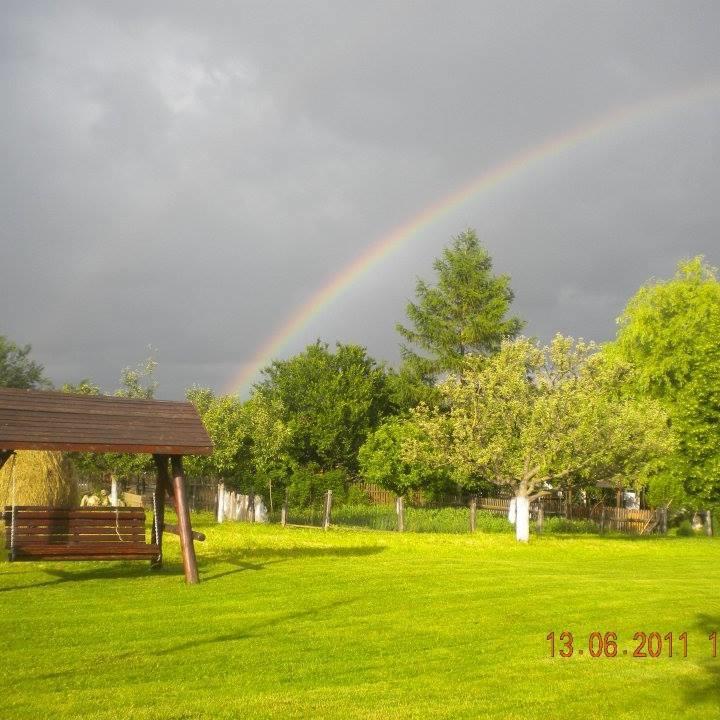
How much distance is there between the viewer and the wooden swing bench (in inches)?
634

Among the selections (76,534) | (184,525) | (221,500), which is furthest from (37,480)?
(184,525)

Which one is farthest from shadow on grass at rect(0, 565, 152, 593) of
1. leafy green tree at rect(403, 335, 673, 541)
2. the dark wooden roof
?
leafy green tree at rect(403, 335, 673, 541)

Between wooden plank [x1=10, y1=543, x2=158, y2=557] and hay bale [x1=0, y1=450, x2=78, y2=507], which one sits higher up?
hay bale [x1=0, y1=450, x2=78, y2=507]

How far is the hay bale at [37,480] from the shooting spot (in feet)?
102

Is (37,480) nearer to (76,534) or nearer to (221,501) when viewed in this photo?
(221,501)

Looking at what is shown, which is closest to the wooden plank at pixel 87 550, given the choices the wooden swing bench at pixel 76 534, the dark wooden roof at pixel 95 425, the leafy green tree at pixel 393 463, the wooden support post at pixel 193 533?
the wooden swing bench at pixel 76 534

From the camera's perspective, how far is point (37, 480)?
31.7m

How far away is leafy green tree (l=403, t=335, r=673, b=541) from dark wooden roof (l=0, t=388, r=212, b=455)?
16787mm

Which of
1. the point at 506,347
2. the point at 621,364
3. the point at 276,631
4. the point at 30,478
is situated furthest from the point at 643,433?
the point at 276,631

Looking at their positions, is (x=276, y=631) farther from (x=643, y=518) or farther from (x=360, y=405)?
(x=360, y=405)

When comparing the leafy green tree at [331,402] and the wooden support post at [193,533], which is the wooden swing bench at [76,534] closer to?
the wooden support post at [193,533]

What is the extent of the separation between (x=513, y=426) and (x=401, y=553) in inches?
408

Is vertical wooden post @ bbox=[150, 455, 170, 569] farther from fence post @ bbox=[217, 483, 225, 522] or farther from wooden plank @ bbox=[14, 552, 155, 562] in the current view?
fence post @ bbox=[217, 483, 225, 522]

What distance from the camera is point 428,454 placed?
34625 millimetres
